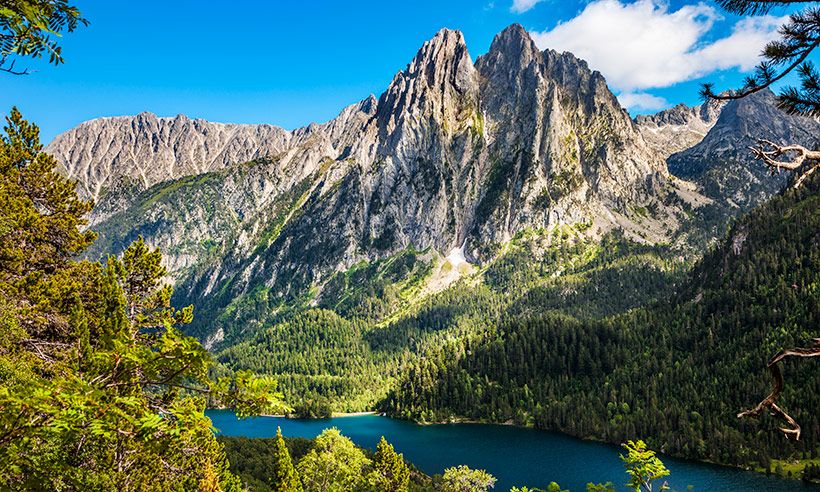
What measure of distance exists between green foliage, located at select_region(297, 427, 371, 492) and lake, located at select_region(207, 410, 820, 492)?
181 feet

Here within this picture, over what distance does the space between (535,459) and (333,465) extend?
9676cm

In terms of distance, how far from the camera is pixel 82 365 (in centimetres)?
1496

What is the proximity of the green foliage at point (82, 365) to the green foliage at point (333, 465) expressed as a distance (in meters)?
16.4

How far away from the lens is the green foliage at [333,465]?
65.2 m

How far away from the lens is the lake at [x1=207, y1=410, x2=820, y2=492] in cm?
11881

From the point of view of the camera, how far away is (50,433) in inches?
320

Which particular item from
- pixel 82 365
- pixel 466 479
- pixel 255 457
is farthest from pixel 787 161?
pixel 255 457

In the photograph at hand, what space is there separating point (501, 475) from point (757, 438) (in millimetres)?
72215

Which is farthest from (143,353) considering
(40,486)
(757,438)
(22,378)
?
(757,438)

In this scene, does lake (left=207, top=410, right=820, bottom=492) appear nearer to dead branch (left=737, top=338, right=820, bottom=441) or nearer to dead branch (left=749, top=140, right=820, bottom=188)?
dead branch (left=737, top=338, right=820, bottom=441)

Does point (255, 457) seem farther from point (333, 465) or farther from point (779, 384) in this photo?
point (779, 384)

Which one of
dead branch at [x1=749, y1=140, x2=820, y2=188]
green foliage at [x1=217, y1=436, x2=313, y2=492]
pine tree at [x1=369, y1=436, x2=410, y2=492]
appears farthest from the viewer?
green foliage at [x1=217, y1=436, x2=313, y2=492]

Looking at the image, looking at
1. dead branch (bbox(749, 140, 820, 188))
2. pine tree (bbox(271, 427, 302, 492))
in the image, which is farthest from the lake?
dead branch (bbox(749, 140, 820, 188))

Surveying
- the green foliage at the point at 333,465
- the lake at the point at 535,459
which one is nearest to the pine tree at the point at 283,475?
the green foliage at the point at 333,465
